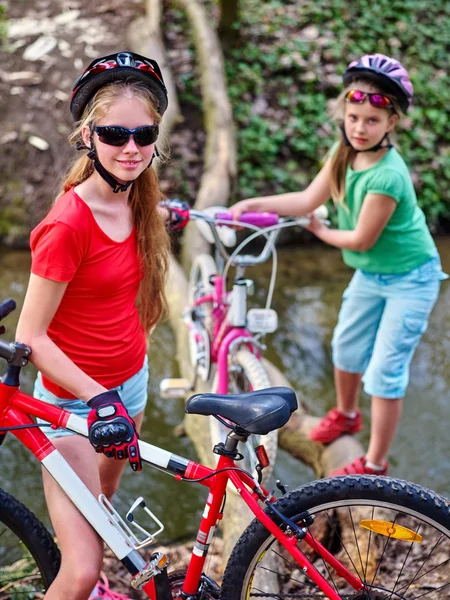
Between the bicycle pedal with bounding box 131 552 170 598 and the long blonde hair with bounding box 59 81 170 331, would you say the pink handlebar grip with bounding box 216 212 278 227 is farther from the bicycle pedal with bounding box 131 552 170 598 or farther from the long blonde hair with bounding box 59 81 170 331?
the bicycle pedal with bounding box 131 552 170 598

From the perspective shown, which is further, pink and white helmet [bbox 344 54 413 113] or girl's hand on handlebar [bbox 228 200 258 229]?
girl's hand on handlebar [bbox 228 200 258 229]

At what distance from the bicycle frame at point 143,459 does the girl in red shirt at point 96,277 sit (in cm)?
6

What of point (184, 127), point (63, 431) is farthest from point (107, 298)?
point (184, 127)

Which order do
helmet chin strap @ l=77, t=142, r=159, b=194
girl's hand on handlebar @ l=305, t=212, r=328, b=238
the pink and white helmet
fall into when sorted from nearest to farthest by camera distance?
helmet chin strap @ l=77, t=142, r=159, b=194 → the pink and white helmet → girl's hand on handlebar @ l=305, t=212, r=328, b=238

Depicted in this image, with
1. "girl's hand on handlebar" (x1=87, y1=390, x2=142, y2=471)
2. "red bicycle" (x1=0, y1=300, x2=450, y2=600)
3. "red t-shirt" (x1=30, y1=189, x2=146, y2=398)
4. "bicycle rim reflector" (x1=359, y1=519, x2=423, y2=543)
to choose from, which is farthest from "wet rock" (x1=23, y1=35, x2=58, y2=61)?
"bicycle rim reflector" (x1=359, y1=519, x2=423, y2=543)

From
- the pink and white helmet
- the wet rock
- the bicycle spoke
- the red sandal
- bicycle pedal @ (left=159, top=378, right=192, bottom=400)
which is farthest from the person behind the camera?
the wet rock

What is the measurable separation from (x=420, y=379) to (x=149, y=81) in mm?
3486

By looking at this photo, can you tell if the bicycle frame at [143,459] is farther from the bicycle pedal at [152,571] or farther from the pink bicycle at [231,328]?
the pink bicycle at [231,328]

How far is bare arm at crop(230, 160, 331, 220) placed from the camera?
3.34 m

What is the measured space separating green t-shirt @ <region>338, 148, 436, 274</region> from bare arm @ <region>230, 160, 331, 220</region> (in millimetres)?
155

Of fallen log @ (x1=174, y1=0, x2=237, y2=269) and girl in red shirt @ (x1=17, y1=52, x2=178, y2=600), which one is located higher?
fallen log @ (x1=174, y1=0, x2=237, y2=269)

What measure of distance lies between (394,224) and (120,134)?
4.92ft

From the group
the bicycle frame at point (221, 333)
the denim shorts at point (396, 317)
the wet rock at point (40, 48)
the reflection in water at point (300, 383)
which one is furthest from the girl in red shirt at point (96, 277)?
the wet rock at point (40, 48)

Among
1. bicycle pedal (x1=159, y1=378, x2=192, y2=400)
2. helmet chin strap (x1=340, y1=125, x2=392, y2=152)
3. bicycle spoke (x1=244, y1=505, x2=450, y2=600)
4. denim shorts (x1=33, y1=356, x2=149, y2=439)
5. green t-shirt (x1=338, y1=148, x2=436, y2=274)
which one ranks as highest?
helmet chin strap (x1=340, y1=125, x2=392, y2=152)
